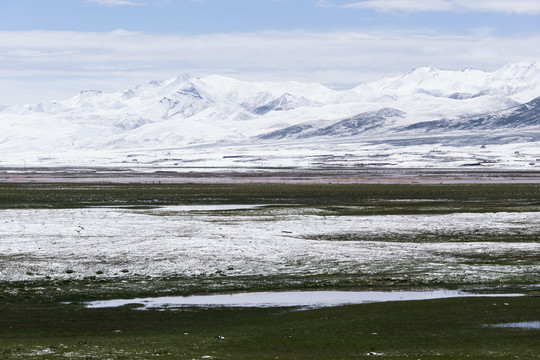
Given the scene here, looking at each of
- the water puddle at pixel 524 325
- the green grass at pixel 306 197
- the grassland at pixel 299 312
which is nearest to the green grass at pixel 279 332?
the grassland at pixel 299 312

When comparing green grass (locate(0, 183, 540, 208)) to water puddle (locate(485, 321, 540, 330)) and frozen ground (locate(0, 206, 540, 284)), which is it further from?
water puddle (locate(485, 321, 540, 330))

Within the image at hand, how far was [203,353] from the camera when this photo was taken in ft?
81.5

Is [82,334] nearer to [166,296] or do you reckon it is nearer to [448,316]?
[166,296]

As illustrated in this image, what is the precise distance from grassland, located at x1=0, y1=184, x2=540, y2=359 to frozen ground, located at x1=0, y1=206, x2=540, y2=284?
0.64 feet

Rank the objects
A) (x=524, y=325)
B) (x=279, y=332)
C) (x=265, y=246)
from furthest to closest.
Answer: (x=265, y=246) → (x=524, y=325) → (x=279, y=332)

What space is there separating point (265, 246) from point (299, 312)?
19398mm

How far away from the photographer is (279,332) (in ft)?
93.2

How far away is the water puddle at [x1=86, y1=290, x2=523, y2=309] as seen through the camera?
34.3 m

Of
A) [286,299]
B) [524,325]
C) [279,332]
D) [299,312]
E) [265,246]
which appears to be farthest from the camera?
[265,246]

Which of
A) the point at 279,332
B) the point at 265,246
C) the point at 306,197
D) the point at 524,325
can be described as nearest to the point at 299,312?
the point at 279,332

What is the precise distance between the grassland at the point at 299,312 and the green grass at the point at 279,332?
4 centimetres

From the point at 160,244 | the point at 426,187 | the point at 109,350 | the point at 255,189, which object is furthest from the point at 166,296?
the point at 426,187

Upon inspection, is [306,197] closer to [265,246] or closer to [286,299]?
[265,246]

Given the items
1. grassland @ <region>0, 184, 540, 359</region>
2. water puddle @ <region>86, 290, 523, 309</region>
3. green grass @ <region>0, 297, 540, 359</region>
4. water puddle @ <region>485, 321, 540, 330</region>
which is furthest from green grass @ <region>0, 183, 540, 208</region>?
water puddle @ <region>485, 321, 540, 330</region>
